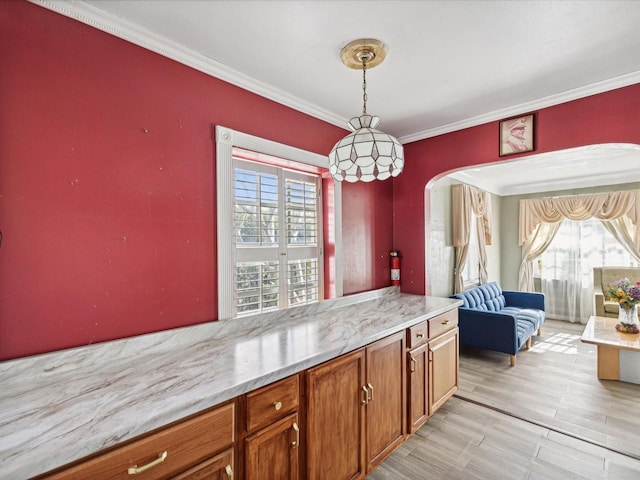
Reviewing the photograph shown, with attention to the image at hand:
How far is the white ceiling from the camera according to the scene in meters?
1.47

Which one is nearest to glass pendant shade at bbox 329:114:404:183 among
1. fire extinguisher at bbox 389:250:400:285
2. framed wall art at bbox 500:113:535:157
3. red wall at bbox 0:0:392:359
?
red wall at bbox 0:0:392:359

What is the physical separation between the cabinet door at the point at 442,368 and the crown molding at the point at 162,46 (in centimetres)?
211

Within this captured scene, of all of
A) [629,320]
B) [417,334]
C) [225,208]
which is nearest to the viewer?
[225,208]

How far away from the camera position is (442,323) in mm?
2510

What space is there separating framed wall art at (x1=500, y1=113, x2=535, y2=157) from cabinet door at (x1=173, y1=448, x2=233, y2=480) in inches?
111

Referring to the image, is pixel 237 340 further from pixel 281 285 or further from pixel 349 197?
pixel 349 197

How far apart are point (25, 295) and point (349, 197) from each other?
222 centimetres

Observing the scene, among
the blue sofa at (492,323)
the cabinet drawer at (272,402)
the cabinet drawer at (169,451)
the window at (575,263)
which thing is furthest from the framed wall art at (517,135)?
the window at (575,263)

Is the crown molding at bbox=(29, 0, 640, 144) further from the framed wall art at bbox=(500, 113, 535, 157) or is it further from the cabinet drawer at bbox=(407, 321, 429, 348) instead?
the cabinet drawer at bbox=(407, 321, 429, 348)

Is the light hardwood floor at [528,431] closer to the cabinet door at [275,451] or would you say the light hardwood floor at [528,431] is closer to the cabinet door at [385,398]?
the cabinet door at [385,398]

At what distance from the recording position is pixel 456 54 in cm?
184

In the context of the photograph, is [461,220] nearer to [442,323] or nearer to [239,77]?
[442,323]

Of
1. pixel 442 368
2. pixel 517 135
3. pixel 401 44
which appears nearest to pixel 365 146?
pixel 401 44

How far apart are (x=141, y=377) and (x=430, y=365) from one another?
6.30ft
